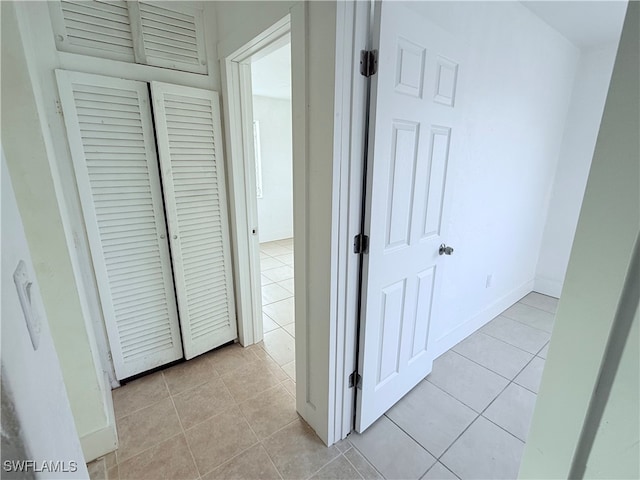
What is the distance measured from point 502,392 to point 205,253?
2.20m

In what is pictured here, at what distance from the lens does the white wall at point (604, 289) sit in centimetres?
34

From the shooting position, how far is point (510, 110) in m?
2.16

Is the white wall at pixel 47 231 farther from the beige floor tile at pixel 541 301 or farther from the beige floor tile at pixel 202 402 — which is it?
the beige floor tile at pixel 541 301

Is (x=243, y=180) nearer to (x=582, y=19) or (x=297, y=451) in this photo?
(x=297, y=451)

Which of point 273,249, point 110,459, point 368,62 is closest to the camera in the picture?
point 368,62

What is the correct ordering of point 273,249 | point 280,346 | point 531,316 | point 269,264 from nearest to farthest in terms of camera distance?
point 280,346 < point 531,316 < point 269,264 < point 273,249

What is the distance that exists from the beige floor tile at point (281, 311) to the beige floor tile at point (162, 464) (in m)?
1.30

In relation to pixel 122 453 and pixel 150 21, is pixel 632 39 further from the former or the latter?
pixel 122 453

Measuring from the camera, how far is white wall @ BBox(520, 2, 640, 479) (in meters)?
0.34

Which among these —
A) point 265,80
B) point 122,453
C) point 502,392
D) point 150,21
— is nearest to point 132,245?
point 122,453

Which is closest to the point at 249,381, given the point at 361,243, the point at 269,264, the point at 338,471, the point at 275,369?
the point at 275,369

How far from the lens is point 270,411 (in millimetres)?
1697

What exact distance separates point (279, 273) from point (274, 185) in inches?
86.4
